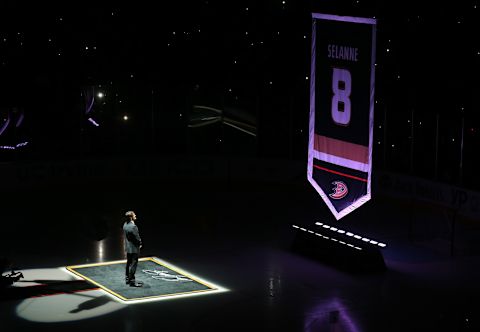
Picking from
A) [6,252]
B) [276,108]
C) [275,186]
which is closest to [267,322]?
[6,252]

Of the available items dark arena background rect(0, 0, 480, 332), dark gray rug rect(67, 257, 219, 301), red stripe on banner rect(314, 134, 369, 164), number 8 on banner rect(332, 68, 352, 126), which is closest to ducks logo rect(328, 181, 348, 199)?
red stripe on banner rect(314, 134, 369, 164)

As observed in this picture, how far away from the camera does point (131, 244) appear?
17.6m

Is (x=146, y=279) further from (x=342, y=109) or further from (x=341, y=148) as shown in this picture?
(x=342, y=109)

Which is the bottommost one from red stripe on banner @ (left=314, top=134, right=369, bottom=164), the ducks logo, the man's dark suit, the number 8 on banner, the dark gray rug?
the dark gray rug

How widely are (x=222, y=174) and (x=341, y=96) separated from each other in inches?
619

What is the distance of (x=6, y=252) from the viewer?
21.6 m

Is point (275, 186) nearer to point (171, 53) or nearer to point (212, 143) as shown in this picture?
point (212, 143)

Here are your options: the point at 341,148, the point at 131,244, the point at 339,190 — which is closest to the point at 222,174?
the point at 339,190

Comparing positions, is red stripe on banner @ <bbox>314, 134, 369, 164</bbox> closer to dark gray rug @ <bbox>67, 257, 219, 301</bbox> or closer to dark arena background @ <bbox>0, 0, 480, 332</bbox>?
dark arena background @ <bbox>0, 0, 480, 332</bbox>

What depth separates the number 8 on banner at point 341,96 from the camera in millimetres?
19828

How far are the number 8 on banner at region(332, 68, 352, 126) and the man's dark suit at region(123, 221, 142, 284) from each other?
5649 mm

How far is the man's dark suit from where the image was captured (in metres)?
17.5

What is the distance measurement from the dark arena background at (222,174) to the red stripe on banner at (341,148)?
2036 millimetres

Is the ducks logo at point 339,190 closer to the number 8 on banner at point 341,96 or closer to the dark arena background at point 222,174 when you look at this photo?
the dark arena background at point 222,174
